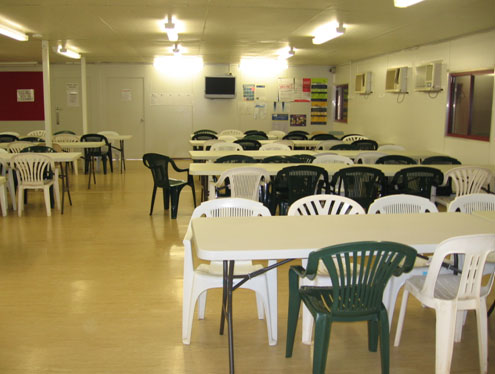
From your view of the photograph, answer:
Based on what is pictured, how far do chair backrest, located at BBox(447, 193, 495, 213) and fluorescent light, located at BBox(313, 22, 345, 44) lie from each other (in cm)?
A: 375

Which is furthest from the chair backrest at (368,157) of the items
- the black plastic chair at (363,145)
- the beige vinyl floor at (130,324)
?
the beige vinyl floor at (130,324)

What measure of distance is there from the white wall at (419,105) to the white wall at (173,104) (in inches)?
99.1

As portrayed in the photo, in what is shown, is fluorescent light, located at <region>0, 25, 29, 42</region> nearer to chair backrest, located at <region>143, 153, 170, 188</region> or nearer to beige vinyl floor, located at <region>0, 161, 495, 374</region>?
chair backrest, located at <region>143, 153, 170, 188</region>

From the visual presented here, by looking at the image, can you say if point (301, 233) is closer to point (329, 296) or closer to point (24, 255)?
point (329, 296)

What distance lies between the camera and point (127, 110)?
14.6 meters

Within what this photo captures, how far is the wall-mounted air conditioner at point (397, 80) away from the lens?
9.95 m

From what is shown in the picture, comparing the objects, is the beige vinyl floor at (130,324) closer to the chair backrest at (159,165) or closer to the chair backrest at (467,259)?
the chair backrest at (467,259)

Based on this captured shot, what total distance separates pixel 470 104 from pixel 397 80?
7.52ft

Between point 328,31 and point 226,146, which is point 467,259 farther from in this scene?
point 226,146

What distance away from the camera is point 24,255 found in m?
5.33

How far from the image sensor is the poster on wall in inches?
584

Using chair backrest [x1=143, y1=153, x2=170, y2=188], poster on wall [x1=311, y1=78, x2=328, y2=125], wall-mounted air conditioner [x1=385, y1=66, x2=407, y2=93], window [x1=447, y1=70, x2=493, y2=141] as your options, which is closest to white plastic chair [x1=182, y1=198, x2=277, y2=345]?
chair backrest [x1=143, y1=153, x2=170, y2=188]

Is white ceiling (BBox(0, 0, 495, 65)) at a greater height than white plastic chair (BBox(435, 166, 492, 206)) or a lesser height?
greater

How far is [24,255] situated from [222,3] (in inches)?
132
